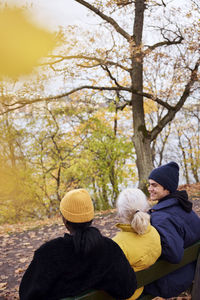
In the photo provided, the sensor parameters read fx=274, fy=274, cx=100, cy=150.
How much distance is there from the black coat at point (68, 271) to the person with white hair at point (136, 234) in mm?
205

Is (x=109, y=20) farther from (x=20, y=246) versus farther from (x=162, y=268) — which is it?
Answer: (x=162, y=268)

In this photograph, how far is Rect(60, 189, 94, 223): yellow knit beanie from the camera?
1.87m

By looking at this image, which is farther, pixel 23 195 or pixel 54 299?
pixel 23 195

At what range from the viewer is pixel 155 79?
18906mm

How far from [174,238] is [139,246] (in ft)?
1.31

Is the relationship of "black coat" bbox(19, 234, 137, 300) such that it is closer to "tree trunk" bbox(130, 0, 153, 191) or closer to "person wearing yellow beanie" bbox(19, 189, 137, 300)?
"person wearing yellow beanie" bbox(19, 189, 137, 300)

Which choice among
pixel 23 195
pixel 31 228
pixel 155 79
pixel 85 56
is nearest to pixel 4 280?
pixel 31 228

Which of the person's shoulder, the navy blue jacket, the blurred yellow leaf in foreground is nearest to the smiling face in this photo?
the navy blue jacket

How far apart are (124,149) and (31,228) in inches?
263

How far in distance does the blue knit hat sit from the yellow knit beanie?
117 centimetres

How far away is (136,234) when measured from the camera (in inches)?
83.5

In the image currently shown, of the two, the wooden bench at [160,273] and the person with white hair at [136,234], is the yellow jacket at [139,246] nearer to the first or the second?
the person with white hair at [136,234]

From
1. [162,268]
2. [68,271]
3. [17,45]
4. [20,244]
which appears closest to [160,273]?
[162,268]

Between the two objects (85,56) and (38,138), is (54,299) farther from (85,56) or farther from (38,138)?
(38,138)
